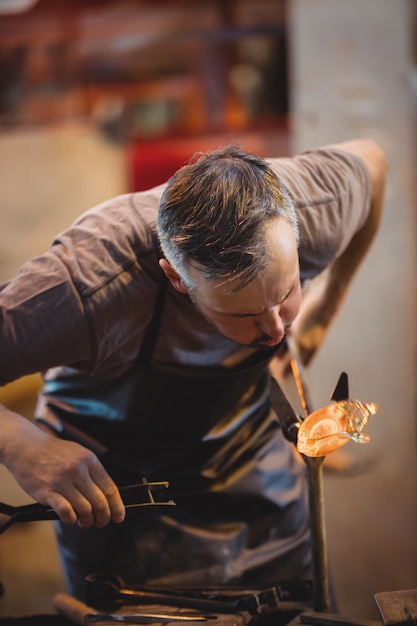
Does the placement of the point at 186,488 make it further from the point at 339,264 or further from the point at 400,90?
the point at 400,90

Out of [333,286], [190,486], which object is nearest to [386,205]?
[333,286]

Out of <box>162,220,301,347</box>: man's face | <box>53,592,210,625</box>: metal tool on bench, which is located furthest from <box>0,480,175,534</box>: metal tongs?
<box>162,220,301,347</box>: man's face

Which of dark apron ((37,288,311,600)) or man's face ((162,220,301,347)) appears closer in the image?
man's face ((162,220,301,347))

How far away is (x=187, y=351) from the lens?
1.88 metres

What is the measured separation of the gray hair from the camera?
1.50m

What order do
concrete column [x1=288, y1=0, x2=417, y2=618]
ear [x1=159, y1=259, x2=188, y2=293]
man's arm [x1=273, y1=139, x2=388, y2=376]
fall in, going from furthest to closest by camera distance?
concrete column [x1=288, y1=0, x2=417, y2=618] < man's arm [x1=273, y1=139, x2=388, y2=376] < ear [x1=159, y1=259, x2=188, y2=293]

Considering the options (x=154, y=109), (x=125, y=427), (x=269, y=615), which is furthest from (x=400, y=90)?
(x=269, y=615)

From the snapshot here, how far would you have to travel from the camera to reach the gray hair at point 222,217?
4.92 feet

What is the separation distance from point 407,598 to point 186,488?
65 centimetres

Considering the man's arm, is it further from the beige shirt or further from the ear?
the ear

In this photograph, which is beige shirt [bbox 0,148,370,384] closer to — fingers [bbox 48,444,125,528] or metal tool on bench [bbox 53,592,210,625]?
fingers [bbox 48,444,125,528]

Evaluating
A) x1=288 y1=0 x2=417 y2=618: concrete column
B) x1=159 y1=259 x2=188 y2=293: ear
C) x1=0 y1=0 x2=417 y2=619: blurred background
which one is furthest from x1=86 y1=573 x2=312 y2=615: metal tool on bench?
x1=288 y1=0 x2=417 y2=618: concrete column

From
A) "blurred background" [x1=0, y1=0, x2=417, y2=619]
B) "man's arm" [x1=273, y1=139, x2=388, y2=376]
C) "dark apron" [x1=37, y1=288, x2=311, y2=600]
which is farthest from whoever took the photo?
"blurred background" [x1=0, y1=0, x2=417, y2=619]

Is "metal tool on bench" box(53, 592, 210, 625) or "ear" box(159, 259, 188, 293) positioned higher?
"ear" box(159, 259, 188, 293)
